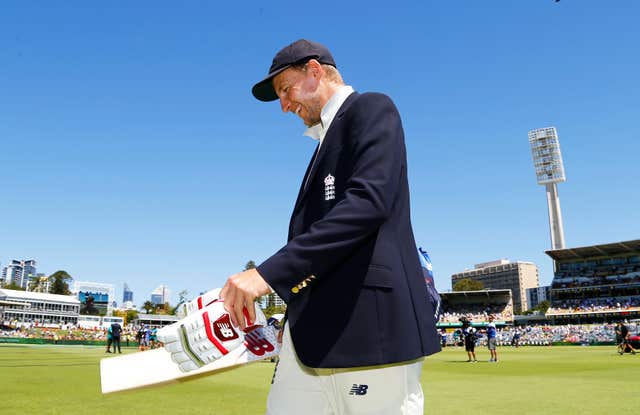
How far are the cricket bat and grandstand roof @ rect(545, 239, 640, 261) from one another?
80.2 metres

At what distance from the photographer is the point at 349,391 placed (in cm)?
179

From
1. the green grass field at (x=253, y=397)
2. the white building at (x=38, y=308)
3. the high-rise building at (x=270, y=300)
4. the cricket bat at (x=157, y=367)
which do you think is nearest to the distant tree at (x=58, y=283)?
the white building at (x=38, y=308)

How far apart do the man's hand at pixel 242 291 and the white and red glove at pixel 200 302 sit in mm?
250

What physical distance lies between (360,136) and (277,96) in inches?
26.5

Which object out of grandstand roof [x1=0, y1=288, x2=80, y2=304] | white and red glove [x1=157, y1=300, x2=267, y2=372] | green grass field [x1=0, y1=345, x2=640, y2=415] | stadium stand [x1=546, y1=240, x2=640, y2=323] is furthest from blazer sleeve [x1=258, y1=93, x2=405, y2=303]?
grandstand roof [x1=0, y1=288, x2=80, y2=304]

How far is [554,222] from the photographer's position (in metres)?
102

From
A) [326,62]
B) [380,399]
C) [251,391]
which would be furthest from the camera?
[251,391]

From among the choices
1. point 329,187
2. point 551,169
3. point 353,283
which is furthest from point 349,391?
point 551,169

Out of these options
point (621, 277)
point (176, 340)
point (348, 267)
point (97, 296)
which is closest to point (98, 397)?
point (176, 340)

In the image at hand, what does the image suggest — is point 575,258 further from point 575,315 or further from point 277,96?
point 277,96

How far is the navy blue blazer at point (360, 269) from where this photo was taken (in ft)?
5.62

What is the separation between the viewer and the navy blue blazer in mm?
1712

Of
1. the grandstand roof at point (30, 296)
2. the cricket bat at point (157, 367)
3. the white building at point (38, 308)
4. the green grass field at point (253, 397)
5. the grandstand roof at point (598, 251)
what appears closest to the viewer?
the cricket bat at point (157, 367)

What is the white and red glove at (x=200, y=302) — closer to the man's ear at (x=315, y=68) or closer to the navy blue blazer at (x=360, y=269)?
the navy blue blazer at (x=360, y=269)
